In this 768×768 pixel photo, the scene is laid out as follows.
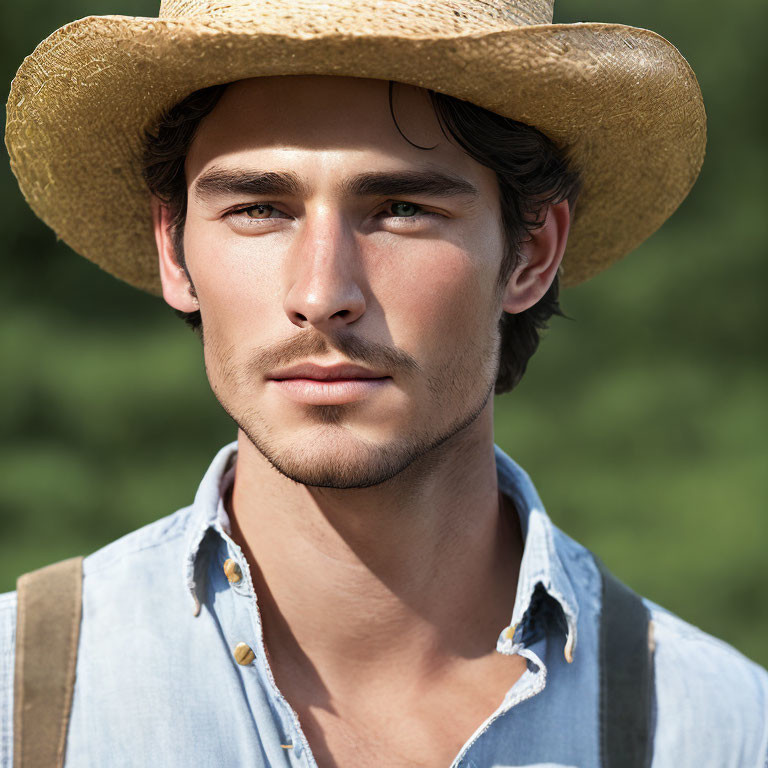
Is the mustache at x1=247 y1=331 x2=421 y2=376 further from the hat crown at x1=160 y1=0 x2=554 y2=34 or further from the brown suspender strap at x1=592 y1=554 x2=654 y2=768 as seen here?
the brown suspender strap at x1=592 y1=554 x2=654 y2=768

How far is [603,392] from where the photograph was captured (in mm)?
6117

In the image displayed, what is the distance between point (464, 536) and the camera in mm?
2408

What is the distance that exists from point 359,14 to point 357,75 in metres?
0.11

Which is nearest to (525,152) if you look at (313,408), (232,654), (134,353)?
(313,408)

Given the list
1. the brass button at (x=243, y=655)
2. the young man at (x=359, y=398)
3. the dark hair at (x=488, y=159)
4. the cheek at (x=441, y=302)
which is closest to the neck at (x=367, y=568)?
the young man at (x=359, y=398)

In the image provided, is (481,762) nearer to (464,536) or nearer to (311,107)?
(464,536)

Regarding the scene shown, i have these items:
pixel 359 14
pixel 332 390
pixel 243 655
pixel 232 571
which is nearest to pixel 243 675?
pixel 243 655

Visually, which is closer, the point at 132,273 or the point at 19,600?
the point at 19,600

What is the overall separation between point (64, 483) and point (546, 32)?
4.26 meters

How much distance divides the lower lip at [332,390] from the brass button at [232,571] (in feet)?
1.14

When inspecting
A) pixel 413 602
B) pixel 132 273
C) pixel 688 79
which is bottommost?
pixel 413 602

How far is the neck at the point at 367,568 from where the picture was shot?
2.32 m

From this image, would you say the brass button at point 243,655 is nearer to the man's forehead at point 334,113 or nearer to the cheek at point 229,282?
the cheek at point 229,282

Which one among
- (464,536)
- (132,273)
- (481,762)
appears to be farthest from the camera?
(132,273)
